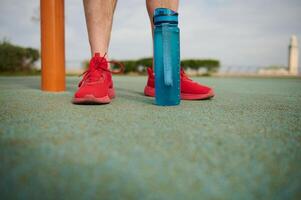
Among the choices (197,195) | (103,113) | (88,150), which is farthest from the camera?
(103,113)

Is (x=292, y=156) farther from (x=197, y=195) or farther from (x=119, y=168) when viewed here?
(x=119, y=168)

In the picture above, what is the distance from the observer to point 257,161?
1.83 ft

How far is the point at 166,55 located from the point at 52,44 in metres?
1.19

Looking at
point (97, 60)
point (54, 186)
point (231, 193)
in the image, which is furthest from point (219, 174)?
point (97, 60)

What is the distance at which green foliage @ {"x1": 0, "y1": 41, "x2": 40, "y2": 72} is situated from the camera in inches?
343

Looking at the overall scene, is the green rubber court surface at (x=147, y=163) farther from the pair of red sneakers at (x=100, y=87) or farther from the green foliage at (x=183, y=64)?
the green foliage at (x=183, y=64)

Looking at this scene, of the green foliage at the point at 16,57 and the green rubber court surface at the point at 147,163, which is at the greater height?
the green foliage at the point at 16,57

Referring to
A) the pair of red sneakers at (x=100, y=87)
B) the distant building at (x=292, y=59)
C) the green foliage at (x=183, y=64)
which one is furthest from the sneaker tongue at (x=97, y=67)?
the distant building at (x=292, y=59)

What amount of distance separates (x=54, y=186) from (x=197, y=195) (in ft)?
0.81

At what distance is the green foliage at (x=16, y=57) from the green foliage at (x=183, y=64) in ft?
15.4

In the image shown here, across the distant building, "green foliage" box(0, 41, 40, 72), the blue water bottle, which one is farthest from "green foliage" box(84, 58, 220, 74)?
the blue water bottle

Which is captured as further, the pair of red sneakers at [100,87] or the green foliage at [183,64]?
the green foliage at [183,64]

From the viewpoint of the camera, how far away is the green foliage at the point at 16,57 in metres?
8.71

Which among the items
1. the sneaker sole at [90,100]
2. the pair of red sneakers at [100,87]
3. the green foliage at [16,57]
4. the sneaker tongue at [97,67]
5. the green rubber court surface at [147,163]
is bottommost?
the green rubber court surface at [147,163]
